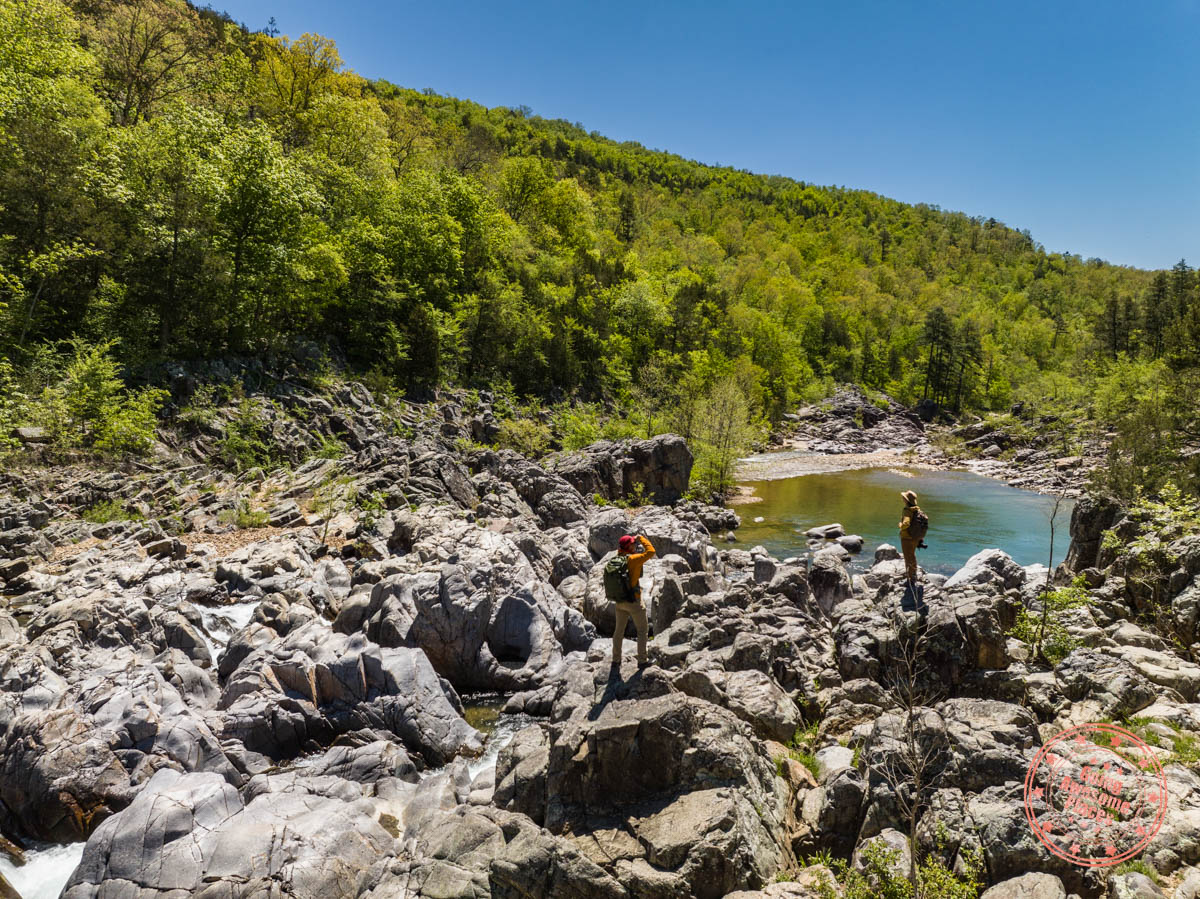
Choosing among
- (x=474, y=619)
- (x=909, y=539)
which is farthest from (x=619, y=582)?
(x=909, y=539)

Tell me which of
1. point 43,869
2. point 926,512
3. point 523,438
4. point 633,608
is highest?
point 523,438

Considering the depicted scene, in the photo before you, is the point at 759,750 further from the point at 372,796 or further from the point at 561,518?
the point at 561,518

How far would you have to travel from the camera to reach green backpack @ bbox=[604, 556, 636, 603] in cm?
975

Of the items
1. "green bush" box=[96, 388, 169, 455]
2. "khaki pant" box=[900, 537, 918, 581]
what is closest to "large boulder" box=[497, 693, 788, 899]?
"khaki pant" box=[900, 537, 918, 581]

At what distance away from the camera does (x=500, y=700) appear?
1455cm

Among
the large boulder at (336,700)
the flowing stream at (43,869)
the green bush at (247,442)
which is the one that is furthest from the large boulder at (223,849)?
the green bush at (247,442)

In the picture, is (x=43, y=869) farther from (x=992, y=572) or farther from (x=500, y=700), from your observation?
(x=992, y=572)

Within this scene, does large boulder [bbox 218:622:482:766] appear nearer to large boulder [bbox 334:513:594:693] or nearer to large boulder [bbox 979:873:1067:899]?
large boulder [bbox 334:513:594:693]

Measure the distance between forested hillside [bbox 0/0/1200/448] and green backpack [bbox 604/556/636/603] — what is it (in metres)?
24.5

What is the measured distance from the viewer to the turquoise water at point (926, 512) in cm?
2900

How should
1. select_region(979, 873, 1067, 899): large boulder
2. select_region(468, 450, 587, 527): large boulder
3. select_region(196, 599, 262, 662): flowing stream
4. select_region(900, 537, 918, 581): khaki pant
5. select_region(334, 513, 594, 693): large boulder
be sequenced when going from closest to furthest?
select_region(979, 873, 1067, 899): large boulder < select_region(196, 599, 262, 662): flowing stream < select_region(900, 537, 918, 581): khaki pant < select_region(334, 513, 594, 693): large boulder < select_region(468, 450, 587, 527): large boulder

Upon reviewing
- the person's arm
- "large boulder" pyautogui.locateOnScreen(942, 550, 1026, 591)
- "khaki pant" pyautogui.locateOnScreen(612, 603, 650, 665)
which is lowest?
"large boulder" pyautogui.locateOnScreen(942, 550, 1026, 591)

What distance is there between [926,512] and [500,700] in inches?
1378

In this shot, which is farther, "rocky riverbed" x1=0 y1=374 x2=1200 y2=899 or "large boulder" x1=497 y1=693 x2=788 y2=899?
"rocky riverbed" x1=0 y1=374 x2=1200 y2=899
